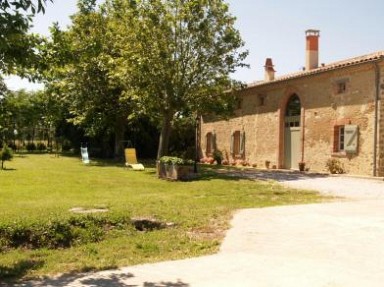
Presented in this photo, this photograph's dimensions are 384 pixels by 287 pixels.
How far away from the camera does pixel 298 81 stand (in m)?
25.7

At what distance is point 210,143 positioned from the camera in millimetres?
36562

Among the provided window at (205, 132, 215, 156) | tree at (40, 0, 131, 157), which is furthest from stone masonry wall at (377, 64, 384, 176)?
window at (205, 132, 215, 156)

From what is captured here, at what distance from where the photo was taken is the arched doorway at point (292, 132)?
26.0m

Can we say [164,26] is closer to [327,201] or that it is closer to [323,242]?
[327,201]

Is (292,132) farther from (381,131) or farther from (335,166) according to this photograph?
(381,131)

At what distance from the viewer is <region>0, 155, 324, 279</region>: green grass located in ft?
23.0

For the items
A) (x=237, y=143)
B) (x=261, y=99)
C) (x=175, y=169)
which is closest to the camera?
(x=175, y=169)

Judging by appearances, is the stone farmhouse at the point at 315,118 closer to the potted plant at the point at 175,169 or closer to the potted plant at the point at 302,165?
the potted plant at the point at 302,165

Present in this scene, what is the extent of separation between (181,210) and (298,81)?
53.5ft

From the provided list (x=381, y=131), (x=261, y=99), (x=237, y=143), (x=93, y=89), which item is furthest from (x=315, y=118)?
(x=93, y=89)

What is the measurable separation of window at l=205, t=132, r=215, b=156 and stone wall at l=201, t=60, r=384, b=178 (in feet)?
8.10

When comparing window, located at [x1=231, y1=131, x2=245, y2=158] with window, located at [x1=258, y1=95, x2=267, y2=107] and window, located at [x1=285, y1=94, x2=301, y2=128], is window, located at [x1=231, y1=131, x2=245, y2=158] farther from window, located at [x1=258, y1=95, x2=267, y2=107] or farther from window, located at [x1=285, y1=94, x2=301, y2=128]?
window, located at [x1=285, y1=94, x2=301, y2=128]

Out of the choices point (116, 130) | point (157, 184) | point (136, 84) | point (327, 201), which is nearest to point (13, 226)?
point (327, 201)

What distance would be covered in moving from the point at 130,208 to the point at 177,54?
13942 millimetres
